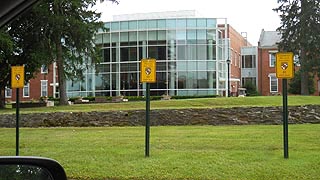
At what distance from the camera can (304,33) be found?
147 ft

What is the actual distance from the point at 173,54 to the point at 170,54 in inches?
13.5

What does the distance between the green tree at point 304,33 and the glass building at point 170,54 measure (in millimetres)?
7672

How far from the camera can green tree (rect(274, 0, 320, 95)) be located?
4488 cm

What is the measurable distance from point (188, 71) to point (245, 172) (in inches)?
1669

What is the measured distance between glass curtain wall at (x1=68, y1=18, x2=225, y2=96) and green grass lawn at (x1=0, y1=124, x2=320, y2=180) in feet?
117

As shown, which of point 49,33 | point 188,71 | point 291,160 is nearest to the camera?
point 291,160

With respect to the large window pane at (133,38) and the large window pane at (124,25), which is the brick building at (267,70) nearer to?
the large window pane at (133,38)

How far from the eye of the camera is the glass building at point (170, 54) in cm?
5088

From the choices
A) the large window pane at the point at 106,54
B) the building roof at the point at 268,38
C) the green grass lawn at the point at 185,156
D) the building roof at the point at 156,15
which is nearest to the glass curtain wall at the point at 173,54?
the large window pane at the point at 106,54

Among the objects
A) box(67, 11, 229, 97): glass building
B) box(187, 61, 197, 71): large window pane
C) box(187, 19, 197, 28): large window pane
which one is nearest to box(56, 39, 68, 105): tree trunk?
box(67, 11, 229, 97): glass building

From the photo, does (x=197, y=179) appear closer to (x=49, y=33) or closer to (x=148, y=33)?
(x=49, y=33)

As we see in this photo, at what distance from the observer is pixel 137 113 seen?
22.8 meters

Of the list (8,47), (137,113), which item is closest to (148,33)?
(8,47)

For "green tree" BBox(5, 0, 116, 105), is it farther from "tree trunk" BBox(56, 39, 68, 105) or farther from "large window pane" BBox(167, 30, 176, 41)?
"large window pane" BBox(167, 30, 176, 41)
